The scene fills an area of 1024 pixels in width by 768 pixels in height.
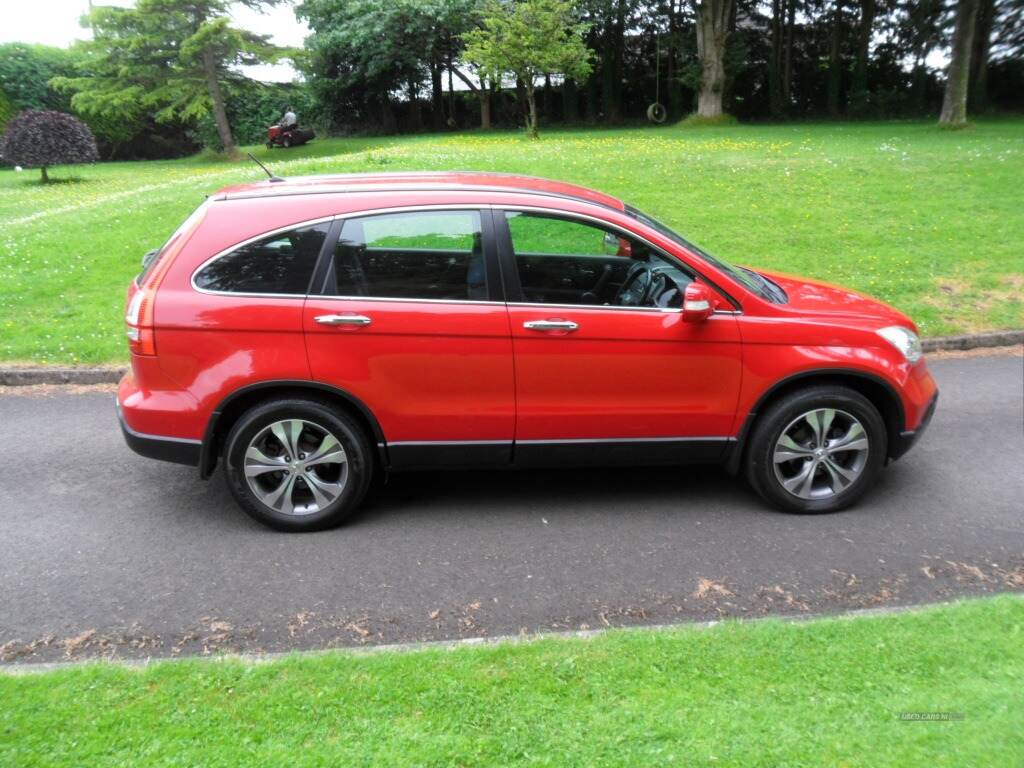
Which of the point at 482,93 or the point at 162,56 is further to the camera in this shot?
the point at 482,93

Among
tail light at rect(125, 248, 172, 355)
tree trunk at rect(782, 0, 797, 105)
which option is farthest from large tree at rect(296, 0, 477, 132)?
tail light at rect(125, 248, 172, 355)

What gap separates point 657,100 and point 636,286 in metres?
33.9

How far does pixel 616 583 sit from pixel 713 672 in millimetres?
909

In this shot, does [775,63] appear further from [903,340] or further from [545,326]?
[545,326]

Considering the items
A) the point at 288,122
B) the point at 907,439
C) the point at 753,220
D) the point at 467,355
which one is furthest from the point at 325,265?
the point at 288,122

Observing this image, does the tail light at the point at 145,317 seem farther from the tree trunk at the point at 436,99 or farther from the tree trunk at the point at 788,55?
the tree trunk at the point at 788,55

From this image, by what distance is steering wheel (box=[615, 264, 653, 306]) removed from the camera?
440 centimetres

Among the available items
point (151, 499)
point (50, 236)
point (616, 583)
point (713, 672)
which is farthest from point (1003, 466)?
point (50, 236)

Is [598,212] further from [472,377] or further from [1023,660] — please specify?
[1023,660]

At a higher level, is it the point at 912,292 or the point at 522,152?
the point at 522,152

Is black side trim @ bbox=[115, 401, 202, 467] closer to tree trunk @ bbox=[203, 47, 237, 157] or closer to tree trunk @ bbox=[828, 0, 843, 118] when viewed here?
tree trunk @ bbox=[203, 47, 237, 157]

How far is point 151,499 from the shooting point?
4805 millimetres

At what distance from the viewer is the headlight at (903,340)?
4.46 meters

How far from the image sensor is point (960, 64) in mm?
20531
